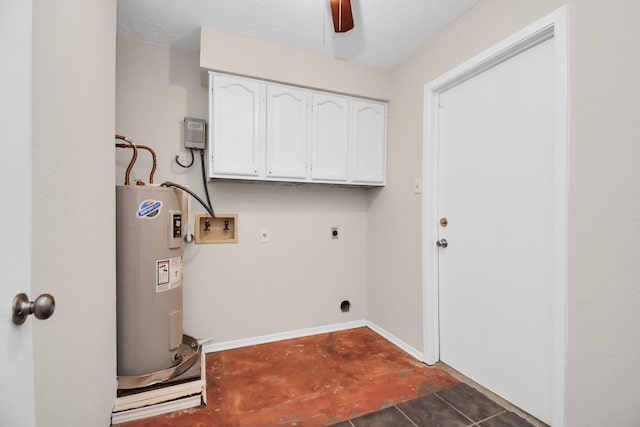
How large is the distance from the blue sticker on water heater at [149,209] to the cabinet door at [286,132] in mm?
829

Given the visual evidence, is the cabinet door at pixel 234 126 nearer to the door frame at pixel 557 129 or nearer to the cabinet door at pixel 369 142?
the cabinet door at pixel 369 142

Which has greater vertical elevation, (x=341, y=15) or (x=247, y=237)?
(x=341, y=15)

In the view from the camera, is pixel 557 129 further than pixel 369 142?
No

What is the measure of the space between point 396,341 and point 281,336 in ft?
3.47

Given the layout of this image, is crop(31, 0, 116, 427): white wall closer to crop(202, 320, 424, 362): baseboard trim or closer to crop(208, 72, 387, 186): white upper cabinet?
crop(208, 72, 387, 186): white upper cabinet

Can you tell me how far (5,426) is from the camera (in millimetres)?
578

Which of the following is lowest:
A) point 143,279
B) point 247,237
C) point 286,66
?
point 143,279

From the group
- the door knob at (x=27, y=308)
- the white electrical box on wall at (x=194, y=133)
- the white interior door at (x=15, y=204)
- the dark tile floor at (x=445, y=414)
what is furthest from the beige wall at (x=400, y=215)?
the door knob at (x=27, y=308)

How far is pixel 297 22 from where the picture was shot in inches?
76.7

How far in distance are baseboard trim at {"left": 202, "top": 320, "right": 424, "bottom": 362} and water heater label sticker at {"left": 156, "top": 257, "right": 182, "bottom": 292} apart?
822mm

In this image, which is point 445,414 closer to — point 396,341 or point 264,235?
point 396,341

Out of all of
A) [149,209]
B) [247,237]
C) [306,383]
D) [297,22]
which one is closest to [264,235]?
[247,237]

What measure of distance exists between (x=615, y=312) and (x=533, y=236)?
475mm

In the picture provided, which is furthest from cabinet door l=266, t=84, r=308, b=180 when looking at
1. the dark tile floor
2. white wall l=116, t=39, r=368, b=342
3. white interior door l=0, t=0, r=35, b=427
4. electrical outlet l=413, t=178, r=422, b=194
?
the dark tile floor
